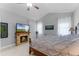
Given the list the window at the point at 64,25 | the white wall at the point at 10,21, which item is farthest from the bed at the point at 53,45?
the white wall at the point at 10,21

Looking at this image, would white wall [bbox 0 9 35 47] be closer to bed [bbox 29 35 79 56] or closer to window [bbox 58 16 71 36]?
bed [bbox 29 35 79 56]

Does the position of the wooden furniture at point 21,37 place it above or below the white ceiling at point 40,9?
below

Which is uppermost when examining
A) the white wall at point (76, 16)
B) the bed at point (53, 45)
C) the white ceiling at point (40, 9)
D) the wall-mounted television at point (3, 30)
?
the white ceiling at point (40, 9)

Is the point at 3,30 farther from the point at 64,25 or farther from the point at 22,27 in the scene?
the point at 64,25

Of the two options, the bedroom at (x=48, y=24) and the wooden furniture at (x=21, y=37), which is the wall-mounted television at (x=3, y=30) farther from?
the wooden furniture at (x=21, y=37)

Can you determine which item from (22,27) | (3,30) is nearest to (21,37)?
(22,27)

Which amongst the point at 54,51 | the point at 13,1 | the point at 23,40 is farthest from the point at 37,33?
the point at 13,1

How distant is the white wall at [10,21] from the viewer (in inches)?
80.3

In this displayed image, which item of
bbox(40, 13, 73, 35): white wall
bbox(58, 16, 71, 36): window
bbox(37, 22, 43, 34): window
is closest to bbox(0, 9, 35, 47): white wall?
bbox(37, 22, 43, 34): window

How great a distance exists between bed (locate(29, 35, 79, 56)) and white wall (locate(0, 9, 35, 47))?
0.43 meters

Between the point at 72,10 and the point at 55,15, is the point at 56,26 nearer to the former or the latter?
the point at 55,15

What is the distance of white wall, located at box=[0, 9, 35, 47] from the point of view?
2039mm

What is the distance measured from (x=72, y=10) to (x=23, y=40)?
3.98 feet

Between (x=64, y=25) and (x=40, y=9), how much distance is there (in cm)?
62
